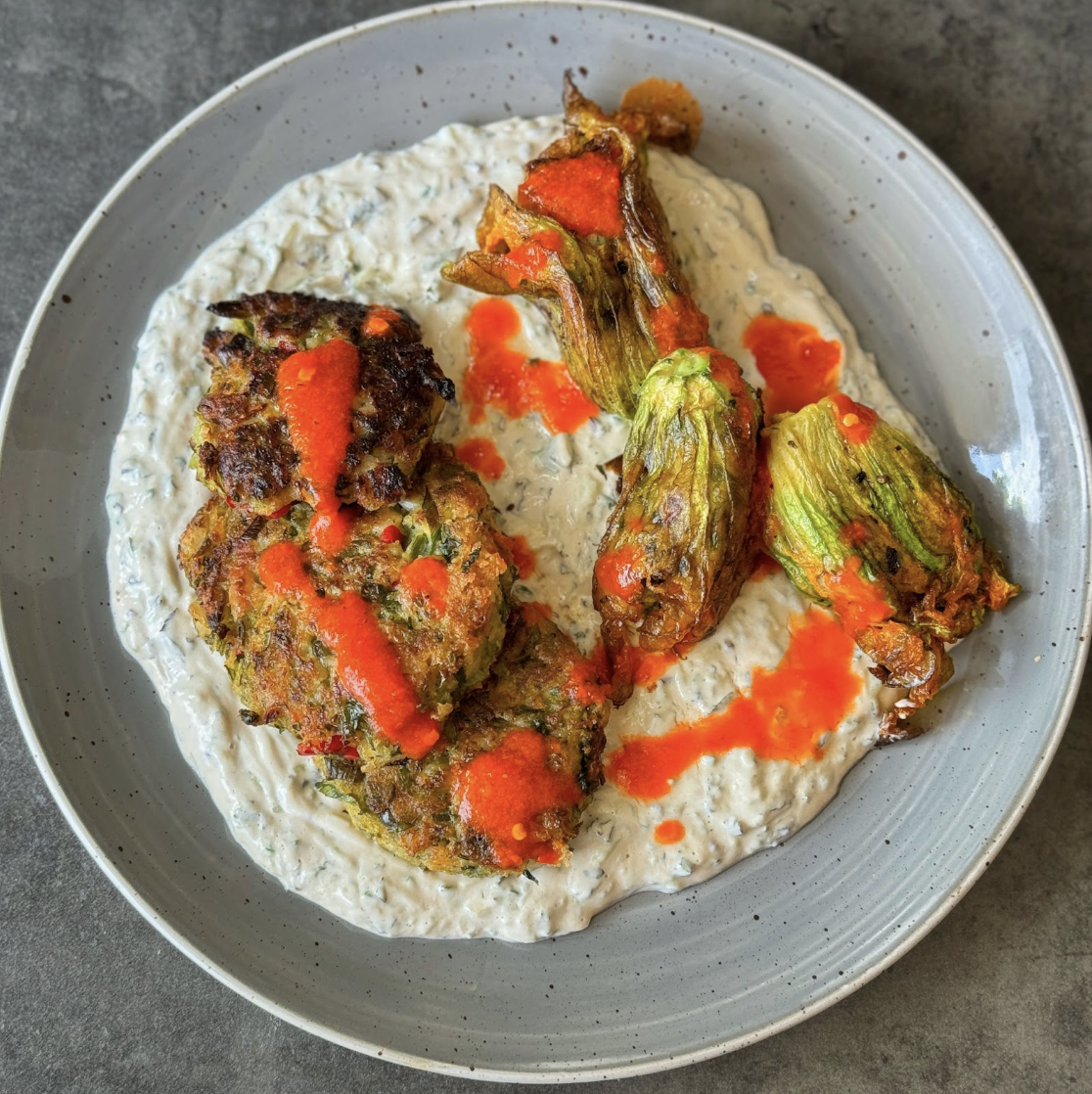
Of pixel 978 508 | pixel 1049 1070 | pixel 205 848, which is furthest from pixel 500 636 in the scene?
pixel 1049 1070

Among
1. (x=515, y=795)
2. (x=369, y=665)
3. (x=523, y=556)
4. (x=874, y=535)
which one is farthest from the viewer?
(x=523, y=556)

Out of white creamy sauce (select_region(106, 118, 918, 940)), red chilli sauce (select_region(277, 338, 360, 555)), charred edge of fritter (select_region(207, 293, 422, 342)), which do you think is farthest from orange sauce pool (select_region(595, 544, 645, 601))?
charred edge of fritter (select_region(207, 293, 422, 342))

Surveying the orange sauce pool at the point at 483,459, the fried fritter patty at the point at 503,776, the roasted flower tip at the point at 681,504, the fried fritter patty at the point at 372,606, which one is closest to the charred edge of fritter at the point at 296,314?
the orange sauce pool at the point at 483,459

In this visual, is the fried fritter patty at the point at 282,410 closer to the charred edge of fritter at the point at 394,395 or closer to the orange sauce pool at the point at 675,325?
the charred edge of fritter at the point at 394,395

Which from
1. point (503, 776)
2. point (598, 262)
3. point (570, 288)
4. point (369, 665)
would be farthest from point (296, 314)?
point (503, 776)

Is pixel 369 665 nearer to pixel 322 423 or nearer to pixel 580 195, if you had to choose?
pixel 322 423

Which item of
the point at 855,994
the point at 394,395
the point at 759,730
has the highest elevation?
the point at 394,395

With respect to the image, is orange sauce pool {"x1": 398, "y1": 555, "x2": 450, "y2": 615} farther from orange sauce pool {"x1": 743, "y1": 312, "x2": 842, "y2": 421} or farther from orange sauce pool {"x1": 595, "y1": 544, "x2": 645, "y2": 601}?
orange sauce pool {"x1": 743, "y1": 312, "x2": 842, "y2": 421}

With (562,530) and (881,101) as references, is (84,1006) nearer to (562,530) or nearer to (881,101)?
(562,530)
